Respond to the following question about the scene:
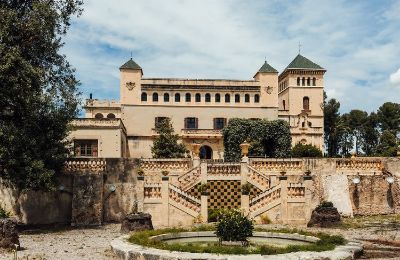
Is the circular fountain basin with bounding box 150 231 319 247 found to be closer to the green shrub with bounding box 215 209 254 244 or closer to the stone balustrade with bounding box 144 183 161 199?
the green shrub with bounding box 215 209 254 244

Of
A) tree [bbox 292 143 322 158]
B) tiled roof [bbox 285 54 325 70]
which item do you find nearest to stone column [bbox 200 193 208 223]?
tree [bbox 292 143 322 158]

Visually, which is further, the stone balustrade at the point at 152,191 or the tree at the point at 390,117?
the tree at the point at 390,117

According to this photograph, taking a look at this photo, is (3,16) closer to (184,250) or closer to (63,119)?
(63,119)

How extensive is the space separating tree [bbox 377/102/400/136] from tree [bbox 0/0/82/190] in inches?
2883

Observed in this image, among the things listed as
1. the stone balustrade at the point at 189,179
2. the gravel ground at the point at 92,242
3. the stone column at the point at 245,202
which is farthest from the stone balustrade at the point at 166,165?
the stone column at the point at 245,202

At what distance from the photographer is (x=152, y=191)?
24.5 metres

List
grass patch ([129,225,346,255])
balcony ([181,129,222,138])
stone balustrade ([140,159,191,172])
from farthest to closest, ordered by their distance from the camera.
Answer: balcony ([181,129,222,138]) → stone balustrade ([140,159,191,172]) → grass patch ([129,225,346,255])

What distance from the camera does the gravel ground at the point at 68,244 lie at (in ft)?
44.6

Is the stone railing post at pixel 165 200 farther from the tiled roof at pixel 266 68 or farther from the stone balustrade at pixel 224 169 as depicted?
the tiled roof at pixel 266 68

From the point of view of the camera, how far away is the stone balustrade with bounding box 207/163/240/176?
27266mm

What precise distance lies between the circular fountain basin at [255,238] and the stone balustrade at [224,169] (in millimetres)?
11131

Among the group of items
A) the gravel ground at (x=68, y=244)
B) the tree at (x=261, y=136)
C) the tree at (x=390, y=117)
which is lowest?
the gravel ground at (x=68, y=244)

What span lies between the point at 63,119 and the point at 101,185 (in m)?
4.40

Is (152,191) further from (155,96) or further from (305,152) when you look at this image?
(155,96)
